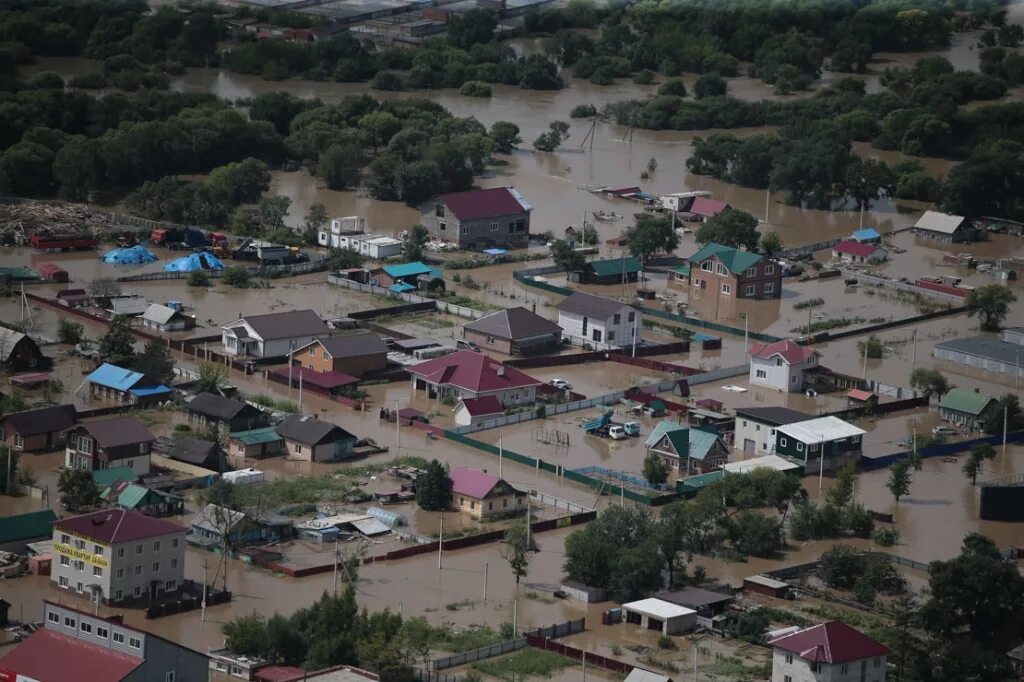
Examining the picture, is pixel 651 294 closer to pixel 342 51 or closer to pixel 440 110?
pixel 440 110

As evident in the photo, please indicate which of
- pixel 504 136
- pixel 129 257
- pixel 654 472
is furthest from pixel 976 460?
pixel 504 136

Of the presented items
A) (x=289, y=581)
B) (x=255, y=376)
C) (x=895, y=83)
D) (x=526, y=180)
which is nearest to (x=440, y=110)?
(x=526, y=180)

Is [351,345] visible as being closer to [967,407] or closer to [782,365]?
[782,365]

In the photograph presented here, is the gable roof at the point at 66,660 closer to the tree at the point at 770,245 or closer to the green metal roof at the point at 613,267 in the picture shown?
the green metal roof at the point at 613,267

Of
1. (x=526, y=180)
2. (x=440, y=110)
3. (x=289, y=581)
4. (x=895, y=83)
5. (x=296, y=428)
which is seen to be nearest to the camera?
(x=289, y=581)

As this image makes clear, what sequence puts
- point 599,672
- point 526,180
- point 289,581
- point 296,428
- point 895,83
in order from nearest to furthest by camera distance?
1. point 599,672
2. point 289,581
3. point 296,428
4. point 526,180
5. point 895,83

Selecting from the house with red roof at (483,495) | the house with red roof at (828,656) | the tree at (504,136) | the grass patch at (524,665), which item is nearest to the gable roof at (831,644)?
the house with red roof at (828,656)
